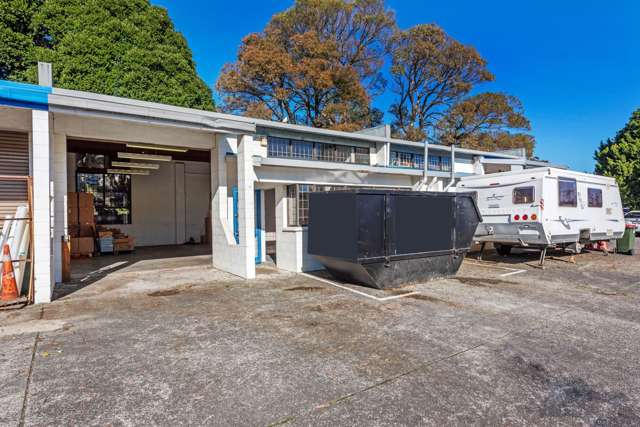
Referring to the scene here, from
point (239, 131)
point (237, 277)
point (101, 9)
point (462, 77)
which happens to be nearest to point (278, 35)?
point (101, 9)

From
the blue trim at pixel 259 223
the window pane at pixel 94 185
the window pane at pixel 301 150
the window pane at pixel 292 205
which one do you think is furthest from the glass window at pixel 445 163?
the window pane at pixel 94 185

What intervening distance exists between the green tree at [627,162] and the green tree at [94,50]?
31629mm

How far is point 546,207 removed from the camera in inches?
355

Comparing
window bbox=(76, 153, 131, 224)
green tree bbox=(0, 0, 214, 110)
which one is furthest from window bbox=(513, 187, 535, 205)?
green tree bbox=(0, 0, 214, 110)

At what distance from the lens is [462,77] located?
30953 mm

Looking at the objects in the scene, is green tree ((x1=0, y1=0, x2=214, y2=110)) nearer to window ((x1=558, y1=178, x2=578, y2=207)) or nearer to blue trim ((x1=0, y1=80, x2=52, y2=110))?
blue trim ((x1=0, y1=80, x2=52, y2=110))

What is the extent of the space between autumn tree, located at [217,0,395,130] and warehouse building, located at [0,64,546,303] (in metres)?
8.91

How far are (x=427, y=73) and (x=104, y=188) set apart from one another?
2679 centimetres

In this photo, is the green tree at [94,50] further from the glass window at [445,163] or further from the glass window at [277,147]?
the glass window at [445,163]

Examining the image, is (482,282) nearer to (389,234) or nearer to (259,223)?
(389,234)

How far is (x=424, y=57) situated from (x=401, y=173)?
20.5m

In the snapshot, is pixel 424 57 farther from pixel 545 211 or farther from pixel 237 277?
pixel 237 277

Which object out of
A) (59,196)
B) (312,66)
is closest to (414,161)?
(312,66)

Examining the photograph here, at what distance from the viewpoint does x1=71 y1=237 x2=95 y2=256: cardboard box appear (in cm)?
1201
